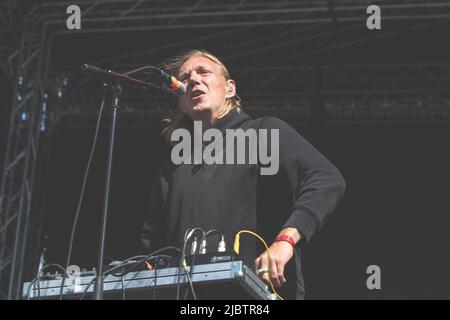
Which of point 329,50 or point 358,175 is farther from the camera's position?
point 358,175

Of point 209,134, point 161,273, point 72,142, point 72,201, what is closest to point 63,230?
point 72,201

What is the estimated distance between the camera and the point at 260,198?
2525 mm

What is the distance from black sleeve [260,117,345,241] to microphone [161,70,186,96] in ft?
1.02

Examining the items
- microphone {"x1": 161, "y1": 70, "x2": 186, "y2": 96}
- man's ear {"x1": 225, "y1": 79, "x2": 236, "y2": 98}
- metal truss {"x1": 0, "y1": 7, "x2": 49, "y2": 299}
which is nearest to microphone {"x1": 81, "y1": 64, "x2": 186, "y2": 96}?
microphone {"x1": 161, "y1": 70, "x2": 186, "y2": 96}

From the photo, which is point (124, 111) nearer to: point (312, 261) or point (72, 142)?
point (72, 142)

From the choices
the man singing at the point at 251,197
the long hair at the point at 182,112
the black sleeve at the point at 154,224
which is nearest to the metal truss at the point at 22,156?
the long hair at the point at 182,112

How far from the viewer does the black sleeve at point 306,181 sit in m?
2.34

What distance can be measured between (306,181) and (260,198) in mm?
182

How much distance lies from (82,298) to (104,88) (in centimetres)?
74

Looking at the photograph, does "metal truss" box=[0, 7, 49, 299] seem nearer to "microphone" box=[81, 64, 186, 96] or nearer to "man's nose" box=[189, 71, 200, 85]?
"man's nose" box=[189, 71, 200, 85]

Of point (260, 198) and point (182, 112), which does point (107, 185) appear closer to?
point (260, 198)

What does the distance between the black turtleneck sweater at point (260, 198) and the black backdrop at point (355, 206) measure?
5.77m
